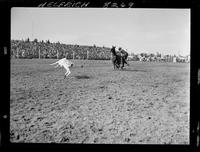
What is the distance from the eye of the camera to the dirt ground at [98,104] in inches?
134

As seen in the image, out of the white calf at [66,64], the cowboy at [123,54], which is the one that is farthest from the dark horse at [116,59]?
the white calf at [66,64]

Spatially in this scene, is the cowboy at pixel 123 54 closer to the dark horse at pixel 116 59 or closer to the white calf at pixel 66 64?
the dark horse at pixel 116 59

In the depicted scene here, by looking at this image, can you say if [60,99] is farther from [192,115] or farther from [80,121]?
[192,115]

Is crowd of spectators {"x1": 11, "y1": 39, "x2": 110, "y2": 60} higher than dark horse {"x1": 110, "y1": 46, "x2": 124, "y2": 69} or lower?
higher

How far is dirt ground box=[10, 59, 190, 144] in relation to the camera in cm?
341

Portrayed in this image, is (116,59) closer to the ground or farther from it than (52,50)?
closer to the ground

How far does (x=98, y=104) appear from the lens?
350 cm

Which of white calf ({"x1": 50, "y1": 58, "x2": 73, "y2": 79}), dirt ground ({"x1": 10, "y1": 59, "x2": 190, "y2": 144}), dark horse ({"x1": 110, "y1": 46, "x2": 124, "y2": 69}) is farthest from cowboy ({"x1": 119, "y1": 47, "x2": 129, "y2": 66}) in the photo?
white calf ({"x1": 50, "y1": 58, "x2": 73, "y2": 79})

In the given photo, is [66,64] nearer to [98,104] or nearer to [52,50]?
[52,50]

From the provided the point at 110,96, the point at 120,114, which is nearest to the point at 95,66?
the point at 110,96

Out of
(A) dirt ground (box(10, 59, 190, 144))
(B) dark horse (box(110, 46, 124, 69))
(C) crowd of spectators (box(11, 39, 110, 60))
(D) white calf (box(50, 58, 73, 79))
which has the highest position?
(C) crowd of spectators (box(11, 39, 110, 60))

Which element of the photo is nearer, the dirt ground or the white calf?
the dirt ground

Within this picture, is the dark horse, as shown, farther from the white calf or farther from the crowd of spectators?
the white calf

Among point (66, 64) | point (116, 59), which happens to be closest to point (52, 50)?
point (66, 64)
